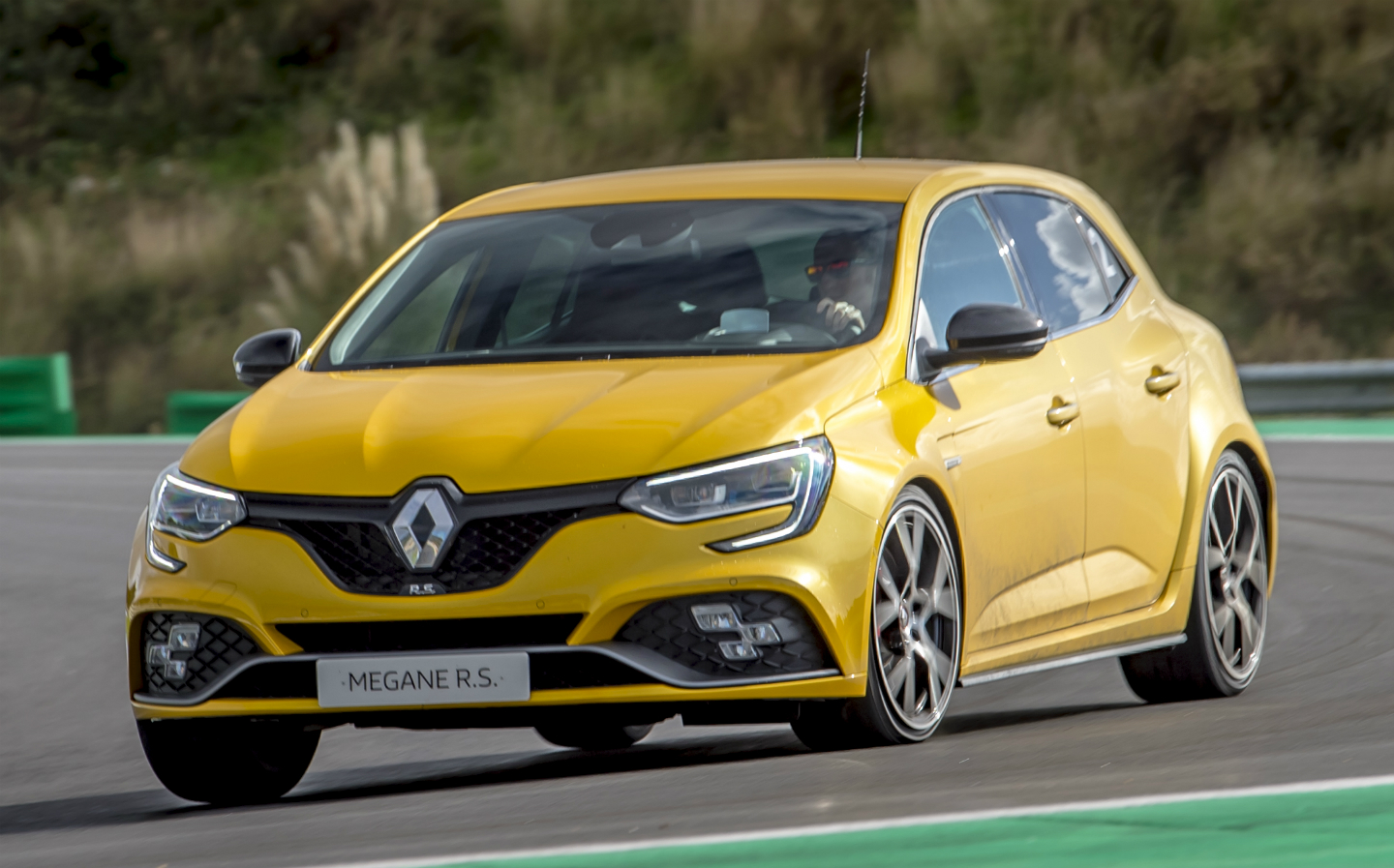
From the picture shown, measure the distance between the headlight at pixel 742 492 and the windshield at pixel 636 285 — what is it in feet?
2.29

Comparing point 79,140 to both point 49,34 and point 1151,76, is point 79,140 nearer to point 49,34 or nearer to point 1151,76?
point 49,34

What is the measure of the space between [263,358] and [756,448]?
1.92 m

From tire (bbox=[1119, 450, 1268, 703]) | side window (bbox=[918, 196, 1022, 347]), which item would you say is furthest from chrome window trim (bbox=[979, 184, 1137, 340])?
tire (bbox=[1119, 450, 1268, 703])

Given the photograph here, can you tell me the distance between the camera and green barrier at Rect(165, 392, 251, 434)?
861 inches

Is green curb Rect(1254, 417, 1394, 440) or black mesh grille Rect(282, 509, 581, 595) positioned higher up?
black mesh grille Rect(282, 509, 581, 595)

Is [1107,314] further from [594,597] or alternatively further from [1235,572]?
[594,597]

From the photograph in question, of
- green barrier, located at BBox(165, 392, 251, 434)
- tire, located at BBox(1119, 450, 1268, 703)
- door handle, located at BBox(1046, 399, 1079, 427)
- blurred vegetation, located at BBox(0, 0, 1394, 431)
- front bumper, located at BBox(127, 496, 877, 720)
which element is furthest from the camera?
blurred vegetation, located at BBox(0, 0, 1394, 431)

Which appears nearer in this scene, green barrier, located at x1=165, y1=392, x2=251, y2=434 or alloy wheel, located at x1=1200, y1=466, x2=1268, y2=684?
alloy wheel, located at x1=1200, y1=466, x2=1268, y2=684

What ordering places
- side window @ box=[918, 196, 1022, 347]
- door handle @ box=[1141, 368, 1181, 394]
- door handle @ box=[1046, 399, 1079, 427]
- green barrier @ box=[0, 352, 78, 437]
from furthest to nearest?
green barrier @ box=[0, 352, 78, 437] → door handle @ box=[1141, 368, 1181, 394] → door handle @ box=[1046, 399, 1079, 427] → side window @ box=[918, 196, 1022, 347]

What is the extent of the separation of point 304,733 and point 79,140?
32921 millimetres

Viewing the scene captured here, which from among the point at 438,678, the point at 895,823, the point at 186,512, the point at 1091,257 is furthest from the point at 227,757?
the point at 1091,257

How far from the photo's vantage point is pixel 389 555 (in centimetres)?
588

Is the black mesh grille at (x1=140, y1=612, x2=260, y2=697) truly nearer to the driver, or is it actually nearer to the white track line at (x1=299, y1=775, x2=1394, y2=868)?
the white track line at (x1=299, y1=775, x2=1394, y2=868)

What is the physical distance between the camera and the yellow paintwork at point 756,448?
230 inches
